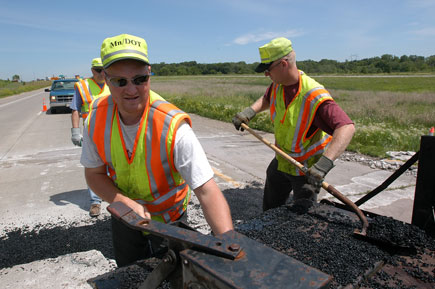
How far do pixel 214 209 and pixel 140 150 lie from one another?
0.55 meters

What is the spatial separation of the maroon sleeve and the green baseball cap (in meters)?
0.58

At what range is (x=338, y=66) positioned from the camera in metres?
101

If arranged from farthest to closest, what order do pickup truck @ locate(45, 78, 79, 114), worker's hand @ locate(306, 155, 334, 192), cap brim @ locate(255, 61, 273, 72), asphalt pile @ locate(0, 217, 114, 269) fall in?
1. pickup truck @ locate(45, 78, 79, 114)
2. asphalt pile @ locate(0, 217, 114, 269)
3. cap brim @ locate(255, 61, 273, 72)
4. worker's hand @ locate(306, 155, 334, 192)

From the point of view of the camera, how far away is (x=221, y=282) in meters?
0.87

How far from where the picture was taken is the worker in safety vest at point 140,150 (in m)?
1.57

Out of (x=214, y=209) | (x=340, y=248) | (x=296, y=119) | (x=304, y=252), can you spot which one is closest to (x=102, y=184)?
(x=214, y=209)

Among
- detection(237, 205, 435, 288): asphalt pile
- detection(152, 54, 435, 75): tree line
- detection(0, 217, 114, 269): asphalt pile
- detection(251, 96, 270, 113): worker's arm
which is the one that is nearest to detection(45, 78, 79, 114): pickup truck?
detection(0, 217, 114, 269): asphalt pile

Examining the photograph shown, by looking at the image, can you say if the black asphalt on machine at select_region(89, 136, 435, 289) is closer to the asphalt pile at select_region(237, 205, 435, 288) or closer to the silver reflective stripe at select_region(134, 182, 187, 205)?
the asphalt pile at select_region(237, 205, 435, 288)

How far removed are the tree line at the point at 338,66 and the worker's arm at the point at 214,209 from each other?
80494 millimetres

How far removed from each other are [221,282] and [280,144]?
2.43 m

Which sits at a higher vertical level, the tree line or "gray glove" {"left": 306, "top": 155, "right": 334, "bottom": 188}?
the tree line

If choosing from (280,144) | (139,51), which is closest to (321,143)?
(280,144)

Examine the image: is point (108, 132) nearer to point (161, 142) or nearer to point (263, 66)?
point (161, 142)

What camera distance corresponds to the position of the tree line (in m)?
89.7
